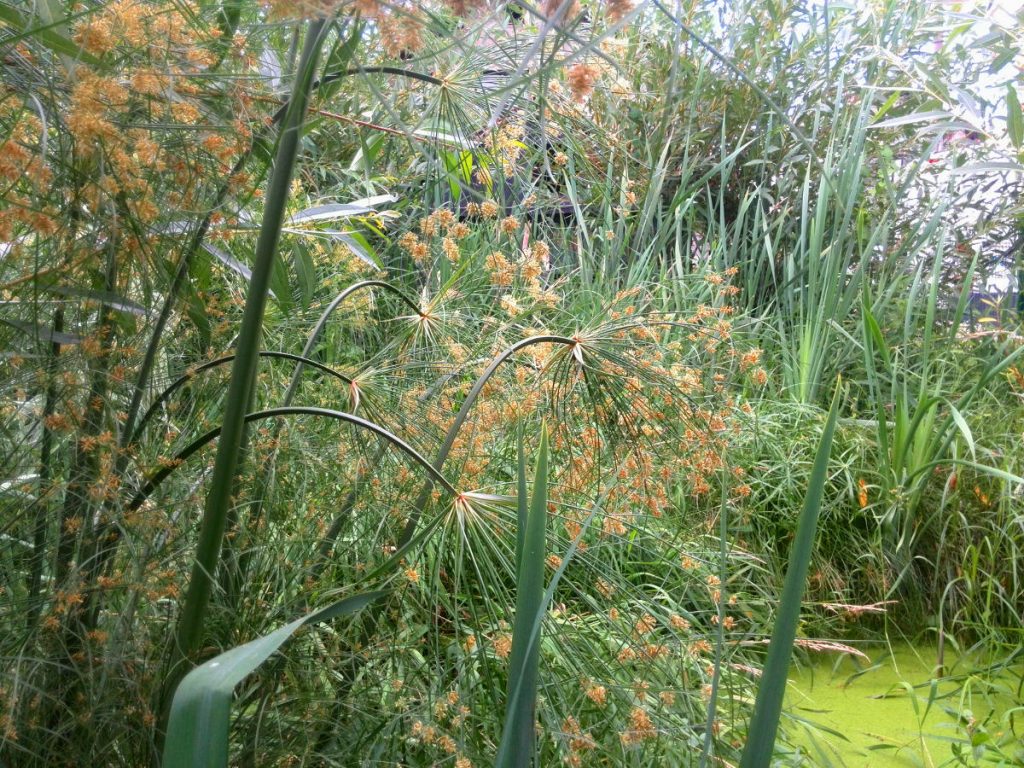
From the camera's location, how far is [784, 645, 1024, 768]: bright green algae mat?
1771mm

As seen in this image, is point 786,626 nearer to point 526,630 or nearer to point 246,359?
point 526,630

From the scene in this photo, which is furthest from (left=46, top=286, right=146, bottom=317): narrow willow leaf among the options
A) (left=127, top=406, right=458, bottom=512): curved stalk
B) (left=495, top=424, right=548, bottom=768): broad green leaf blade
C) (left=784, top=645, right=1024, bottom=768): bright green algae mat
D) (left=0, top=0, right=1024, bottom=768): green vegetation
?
(left=784, top=645, right=1024, bottom=768): bright green algae mat

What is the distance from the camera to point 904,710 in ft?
6.55

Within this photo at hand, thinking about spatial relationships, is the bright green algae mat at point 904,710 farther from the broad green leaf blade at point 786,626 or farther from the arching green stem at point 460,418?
the broad green leaf blade at point 786,626

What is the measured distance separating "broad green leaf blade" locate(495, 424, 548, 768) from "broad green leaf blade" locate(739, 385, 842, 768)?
0.15 m

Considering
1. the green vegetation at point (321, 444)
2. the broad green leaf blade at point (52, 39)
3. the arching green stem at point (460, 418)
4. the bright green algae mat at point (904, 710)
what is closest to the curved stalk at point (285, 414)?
the green vegetation at point (321, 444)

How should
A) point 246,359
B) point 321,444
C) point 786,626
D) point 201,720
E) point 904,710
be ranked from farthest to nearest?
point 904,710 < point 321,444 < point 246,359 < point 786,626 < point 201,720

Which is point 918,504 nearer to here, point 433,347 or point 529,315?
point 529,315

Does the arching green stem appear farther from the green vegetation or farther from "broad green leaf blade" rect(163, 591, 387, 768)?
"broad green leaf blade" rect(163, 591, 387, 768)

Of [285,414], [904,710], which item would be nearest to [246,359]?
[285,414]

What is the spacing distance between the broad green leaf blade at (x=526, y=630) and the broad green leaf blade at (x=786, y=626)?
0.15 m

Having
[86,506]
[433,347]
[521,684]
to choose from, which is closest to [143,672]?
[86,506]

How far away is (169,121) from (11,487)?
1.36 feet

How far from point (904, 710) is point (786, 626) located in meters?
1.65
